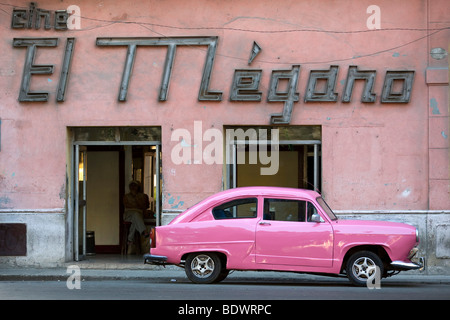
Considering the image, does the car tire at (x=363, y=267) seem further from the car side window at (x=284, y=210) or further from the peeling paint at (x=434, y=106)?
the peeling paint at (x=434, y=106)

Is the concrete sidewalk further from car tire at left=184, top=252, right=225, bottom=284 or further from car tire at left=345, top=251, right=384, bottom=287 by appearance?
car tire at left=345, top=251, right=384, bottom=287

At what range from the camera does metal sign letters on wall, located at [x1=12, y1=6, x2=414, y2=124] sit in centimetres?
1714

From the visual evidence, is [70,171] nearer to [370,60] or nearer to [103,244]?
[103,244]

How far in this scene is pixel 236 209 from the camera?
14.1m

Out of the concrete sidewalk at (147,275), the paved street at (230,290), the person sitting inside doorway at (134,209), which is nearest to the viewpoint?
the paved street at (230,290)

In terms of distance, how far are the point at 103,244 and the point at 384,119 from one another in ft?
24.6

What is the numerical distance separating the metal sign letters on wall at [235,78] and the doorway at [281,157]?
53cm

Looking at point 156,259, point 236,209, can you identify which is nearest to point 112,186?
point 156,259

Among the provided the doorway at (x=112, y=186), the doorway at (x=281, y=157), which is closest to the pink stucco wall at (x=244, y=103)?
the doorway at (x=281, y=157)

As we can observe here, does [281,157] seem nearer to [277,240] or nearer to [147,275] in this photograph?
[147,275]

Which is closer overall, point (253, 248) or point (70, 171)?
point (253, 248)

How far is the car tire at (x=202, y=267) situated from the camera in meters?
13.9
